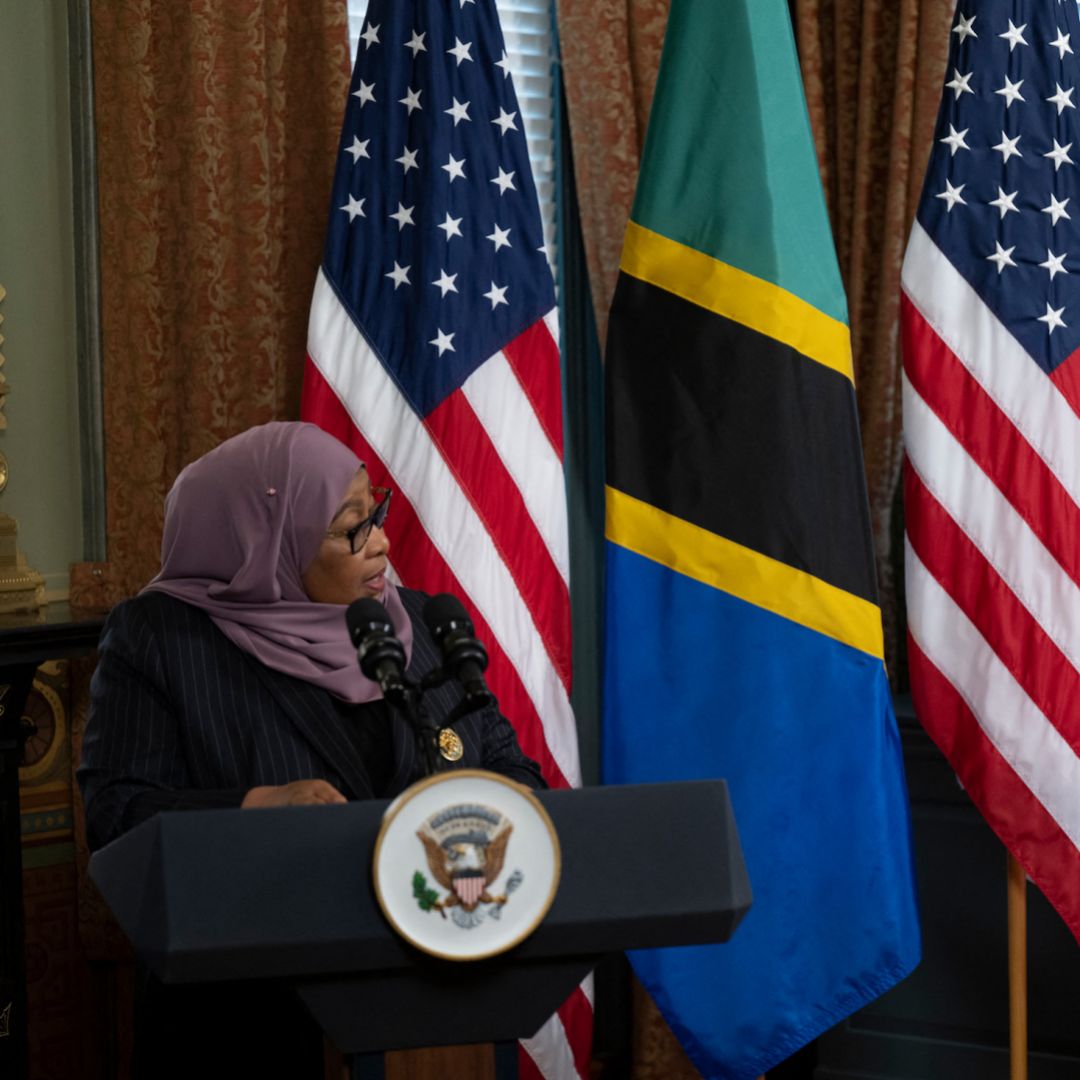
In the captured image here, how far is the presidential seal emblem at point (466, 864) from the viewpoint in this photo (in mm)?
1305

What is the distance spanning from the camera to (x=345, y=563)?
2.13 meters

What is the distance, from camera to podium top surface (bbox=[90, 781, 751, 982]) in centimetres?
128

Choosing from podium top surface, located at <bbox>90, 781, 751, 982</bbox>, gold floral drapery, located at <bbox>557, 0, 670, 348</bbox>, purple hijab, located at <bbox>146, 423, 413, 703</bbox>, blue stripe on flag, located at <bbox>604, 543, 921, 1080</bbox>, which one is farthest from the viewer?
gold floral drapery, located at <bbox>557, 0, 670, 348</bbox>

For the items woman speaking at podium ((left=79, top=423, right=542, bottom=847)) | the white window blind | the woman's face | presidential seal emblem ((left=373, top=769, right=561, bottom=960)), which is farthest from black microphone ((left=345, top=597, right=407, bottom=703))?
the white window blind

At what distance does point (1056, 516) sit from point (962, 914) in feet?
3.48

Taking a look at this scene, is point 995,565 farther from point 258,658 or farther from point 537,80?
point 537,80

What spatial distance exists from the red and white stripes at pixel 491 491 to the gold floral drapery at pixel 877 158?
0.95 metres

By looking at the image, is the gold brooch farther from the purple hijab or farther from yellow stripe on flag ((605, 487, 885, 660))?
yellow stripe on flag ((605, 487, 885, 660))

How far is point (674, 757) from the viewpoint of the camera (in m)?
2.70

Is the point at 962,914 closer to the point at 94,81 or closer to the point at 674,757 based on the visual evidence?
the point at 674,757

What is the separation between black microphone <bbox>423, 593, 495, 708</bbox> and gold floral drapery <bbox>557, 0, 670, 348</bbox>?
1912 mm

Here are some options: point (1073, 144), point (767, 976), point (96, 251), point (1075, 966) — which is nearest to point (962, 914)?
point (1075, 966)

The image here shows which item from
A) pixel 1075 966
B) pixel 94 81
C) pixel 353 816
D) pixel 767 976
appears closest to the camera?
pixel 353 816

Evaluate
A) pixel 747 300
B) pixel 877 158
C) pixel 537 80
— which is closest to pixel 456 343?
pixel 747 300
